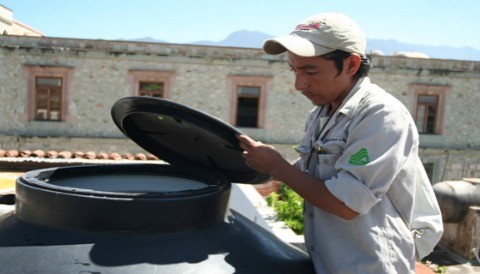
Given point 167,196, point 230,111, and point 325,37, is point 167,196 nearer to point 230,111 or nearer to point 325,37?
point 325,37

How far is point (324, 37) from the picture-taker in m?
1.50

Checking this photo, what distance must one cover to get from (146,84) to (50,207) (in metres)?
16.0

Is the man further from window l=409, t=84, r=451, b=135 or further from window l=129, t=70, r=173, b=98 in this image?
window l=409, t=84, r=451, b=135

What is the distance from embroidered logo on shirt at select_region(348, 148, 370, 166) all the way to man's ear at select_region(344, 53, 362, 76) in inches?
11.9

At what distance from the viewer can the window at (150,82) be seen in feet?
55.3

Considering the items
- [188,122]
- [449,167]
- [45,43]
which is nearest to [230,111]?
[45,43]

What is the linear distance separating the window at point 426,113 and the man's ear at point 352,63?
59.6ft

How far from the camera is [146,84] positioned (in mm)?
17156

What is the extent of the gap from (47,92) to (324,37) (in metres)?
16.8

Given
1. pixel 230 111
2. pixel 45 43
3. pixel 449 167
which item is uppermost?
pixel 45 43

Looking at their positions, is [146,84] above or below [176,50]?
Result: below

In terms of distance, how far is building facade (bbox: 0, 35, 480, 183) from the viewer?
16.4m

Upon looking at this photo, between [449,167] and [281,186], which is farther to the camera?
[449,167]

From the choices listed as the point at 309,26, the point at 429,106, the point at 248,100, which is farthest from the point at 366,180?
the point at 429,106
